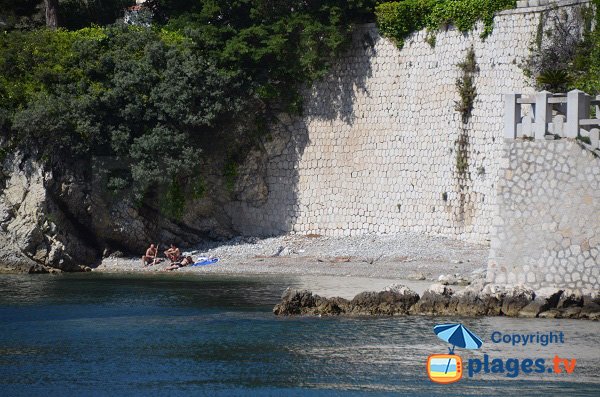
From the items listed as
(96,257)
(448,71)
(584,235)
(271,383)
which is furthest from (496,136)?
(271,383)

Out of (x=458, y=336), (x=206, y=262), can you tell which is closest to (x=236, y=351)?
(x=458, y=336)

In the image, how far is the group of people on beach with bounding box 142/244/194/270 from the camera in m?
34.9

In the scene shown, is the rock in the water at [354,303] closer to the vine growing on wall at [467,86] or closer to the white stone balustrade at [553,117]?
the white stone balustrade at [553,117]

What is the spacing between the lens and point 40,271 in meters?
34.8

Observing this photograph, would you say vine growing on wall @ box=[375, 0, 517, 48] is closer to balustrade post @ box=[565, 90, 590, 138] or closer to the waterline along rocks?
the waterline along rocks

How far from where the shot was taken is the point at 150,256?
1396 inches

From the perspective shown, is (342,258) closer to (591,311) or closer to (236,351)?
(591,311)

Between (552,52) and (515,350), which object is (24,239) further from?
(515,350)

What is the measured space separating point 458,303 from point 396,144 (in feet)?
37.8

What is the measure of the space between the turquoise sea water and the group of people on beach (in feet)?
19.2

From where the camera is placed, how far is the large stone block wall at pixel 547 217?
23406 mm

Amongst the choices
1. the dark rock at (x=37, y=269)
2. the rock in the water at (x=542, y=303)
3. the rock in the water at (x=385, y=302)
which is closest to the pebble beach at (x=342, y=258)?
the dark rock at (x=37, y=269)

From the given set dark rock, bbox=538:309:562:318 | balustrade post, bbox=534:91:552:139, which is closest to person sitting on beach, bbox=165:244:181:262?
balustrade post, bbox=534:91:552:139

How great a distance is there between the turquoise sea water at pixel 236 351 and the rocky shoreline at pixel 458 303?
1.21 ft
